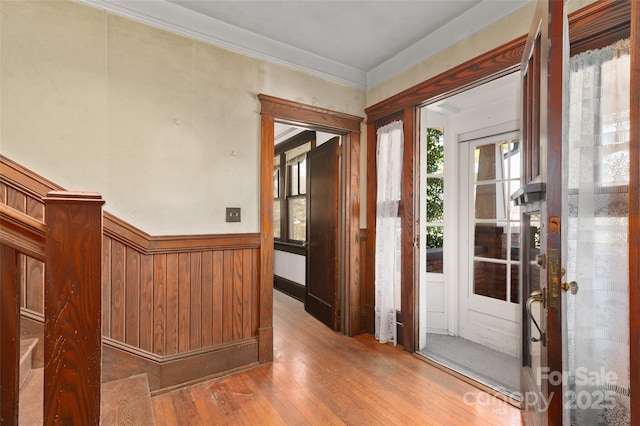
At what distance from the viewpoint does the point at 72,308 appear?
2.84ft

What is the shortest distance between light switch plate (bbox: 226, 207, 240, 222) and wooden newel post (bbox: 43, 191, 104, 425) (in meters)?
1.62

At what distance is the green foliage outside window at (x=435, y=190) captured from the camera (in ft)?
11.4

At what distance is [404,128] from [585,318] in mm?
1989

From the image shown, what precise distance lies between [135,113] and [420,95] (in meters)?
2.27

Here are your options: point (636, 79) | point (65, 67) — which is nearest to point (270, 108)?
point (65, 67)

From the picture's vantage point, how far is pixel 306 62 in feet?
9.53

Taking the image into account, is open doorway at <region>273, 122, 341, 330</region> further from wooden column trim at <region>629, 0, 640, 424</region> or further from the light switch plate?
wooden column trim at <region>629, 0, 640, 424</region>

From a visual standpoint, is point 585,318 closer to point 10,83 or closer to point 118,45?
point 118,45

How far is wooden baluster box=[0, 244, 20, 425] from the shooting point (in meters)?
0.78

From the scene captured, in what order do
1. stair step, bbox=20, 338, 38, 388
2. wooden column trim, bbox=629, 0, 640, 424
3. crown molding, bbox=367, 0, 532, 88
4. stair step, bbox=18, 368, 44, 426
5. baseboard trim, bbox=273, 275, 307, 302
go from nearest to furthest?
wooden column trim, bbox=629, 0, 640, 424, stair step, bbox=18, 368, 44, 426, stair step, bbox=20, 338, 38, 388, crown molding, bbox=367, 0, 532, 88, baseboard trim, bbox=273, 275, 307, 302

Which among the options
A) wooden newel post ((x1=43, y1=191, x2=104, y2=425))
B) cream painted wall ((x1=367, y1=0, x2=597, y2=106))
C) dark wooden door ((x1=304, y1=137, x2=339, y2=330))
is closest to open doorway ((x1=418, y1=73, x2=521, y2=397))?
cream painted wall ((x1=367, y1=0, x2=597, y2=106))

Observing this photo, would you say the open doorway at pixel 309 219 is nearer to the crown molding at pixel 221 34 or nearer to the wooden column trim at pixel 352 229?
the wooden column trim at pixel 352 229

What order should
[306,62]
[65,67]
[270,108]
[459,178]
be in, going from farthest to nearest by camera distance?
[459,178], [306,62], [270,108], [65,67]

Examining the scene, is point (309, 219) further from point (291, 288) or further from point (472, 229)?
point (472, 229)
